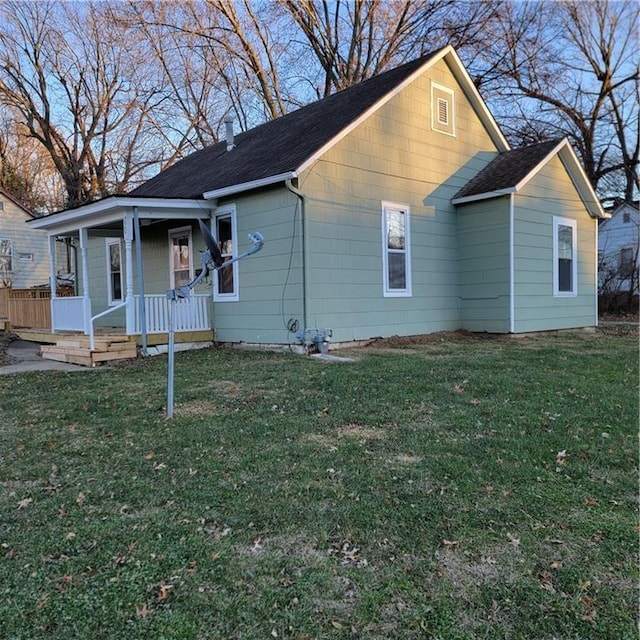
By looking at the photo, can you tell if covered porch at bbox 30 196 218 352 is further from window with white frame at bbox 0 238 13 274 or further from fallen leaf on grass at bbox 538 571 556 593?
window with white frame at bbox 0 238 13 274

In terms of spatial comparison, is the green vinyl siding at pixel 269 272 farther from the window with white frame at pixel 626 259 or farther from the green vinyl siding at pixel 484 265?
the window with white frame at pixel 626 259

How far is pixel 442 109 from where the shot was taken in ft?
39.1

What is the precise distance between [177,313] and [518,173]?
757 cm

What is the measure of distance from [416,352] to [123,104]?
2438 centimetres

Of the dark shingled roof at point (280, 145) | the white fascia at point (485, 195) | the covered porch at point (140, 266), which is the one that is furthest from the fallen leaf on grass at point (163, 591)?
the white fascia at point (485, 195)

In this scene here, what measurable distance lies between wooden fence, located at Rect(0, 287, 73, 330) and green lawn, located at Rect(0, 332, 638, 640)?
7.75 meters

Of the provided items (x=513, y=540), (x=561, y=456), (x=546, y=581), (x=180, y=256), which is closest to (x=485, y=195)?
(x=180, y=256)

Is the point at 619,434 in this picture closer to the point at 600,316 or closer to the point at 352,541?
the point at 352,541

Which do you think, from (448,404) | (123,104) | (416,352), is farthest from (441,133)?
(123,104)

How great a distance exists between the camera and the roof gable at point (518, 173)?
11.2 metres

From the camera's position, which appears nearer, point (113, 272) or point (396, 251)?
point (396, 251)

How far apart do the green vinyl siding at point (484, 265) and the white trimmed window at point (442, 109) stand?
1.78 m

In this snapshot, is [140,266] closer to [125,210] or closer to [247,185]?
[125,210]

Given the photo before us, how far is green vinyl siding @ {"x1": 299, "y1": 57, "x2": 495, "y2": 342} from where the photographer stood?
31.5 feet
